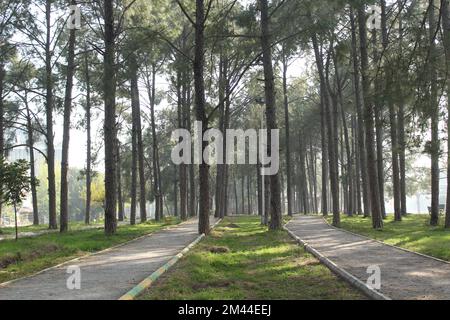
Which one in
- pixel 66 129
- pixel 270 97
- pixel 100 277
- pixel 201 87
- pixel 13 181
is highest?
pixel 201 87

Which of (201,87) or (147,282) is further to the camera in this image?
(201,87)

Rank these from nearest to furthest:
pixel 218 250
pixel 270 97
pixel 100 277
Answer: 1. pixel 100 277
2. pixel 218 250
3. pixel 270 97

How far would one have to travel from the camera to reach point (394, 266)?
36.8ft

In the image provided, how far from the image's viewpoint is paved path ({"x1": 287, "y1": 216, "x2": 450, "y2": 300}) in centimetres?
826

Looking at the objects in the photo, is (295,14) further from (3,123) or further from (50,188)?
(3,123)

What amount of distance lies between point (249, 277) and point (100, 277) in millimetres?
Answer: 2816

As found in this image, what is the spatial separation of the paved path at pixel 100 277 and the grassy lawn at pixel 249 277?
0.60 metres

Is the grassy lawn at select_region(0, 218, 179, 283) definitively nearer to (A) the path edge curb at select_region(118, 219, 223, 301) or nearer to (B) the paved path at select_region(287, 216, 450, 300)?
(A) the path edge curb at select_region(118, 219, 223, 301)
